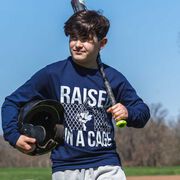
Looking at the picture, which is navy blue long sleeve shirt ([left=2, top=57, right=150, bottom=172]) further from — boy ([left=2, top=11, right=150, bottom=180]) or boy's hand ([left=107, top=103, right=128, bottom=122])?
boy's hand ([left=107, top=103, right=128, bottom=122])

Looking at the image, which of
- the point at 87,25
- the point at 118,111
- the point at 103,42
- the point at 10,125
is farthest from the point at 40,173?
the point at 118,111

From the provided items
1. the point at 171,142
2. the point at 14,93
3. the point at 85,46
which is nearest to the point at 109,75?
the point at 85,46

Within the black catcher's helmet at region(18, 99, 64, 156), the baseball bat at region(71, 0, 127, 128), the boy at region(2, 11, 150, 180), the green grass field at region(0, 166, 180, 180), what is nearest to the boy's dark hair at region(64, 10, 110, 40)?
the boy at region(2, 11, 150, 180)

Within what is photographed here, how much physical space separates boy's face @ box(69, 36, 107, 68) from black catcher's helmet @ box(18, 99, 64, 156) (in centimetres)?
34

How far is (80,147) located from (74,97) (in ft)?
1.08

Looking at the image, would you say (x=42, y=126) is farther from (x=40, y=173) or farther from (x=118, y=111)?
(x=40, y=173)

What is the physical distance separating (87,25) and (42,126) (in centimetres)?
73

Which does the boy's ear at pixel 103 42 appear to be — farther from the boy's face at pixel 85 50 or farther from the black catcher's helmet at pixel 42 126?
the black catcher's helmet at pixel 42 126

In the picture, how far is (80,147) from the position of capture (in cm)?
451

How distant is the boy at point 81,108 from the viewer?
Result: 177 inches

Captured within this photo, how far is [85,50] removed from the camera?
462 centimetres

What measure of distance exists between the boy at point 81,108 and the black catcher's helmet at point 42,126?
4 cm

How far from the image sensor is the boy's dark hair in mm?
4668

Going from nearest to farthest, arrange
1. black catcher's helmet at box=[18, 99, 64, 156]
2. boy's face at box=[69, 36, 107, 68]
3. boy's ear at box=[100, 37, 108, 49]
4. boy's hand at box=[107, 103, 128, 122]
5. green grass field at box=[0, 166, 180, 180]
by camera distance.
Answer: boy's hand at box=[107, 103, 128, 122] → black catcher's helmet at box=[18, 99, 64, 156] → boy's face at box=[69, 36, 107, 68] → boy's ear at box=[100, 37, 108, 49] → green grass field at box=[0, 166, 180, 180]
